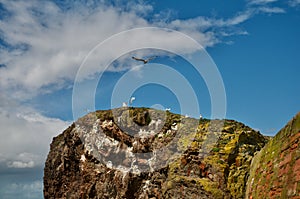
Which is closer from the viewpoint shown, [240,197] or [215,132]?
[240,197]

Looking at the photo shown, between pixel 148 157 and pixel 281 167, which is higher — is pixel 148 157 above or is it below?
above

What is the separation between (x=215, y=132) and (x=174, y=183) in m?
6.79

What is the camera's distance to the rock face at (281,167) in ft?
25.8

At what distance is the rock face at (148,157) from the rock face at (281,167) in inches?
268

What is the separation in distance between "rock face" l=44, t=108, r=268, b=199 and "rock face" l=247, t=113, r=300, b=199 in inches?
268

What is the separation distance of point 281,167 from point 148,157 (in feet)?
92.7

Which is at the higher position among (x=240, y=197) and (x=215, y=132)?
(x=215, y=132)

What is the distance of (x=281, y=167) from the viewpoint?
8.93m

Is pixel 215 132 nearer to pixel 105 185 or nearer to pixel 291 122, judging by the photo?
pixel 291 122

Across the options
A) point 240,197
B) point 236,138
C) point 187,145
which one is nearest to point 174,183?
point 240,197

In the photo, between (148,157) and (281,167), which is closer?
(281,167)

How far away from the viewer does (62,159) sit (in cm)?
4612

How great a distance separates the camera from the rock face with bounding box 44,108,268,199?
1898 centimetres

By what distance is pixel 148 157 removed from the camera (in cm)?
3672
